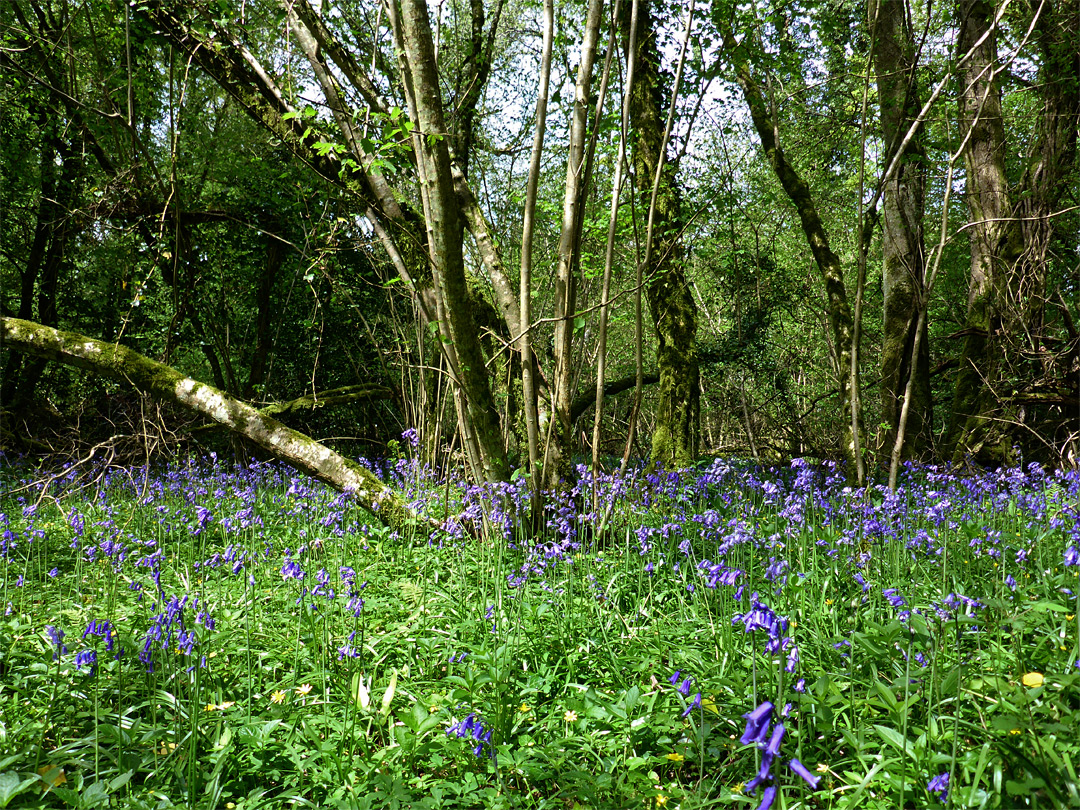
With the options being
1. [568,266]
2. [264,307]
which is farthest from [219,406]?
[264,307]

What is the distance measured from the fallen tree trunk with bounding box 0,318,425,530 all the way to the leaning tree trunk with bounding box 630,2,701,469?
9.60 ft

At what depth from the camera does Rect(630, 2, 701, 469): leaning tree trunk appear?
20.6ft

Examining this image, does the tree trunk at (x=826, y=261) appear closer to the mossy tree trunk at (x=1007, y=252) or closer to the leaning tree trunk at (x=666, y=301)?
the leaning tree trunk at (x=666, y=301)

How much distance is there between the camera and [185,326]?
374 inches

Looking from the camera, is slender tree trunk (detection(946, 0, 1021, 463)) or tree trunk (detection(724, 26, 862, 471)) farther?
slender tree trunk (detection(946, 0, 1021, 463))

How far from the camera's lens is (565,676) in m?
2.57

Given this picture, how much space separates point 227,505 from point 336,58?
384 centimetres

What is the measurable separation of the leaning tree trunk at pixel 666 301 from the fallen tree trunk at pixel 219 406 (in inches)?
115

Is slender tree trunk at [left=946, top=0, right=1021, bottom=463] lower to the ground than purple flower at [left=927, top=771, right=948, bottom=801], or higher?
higher

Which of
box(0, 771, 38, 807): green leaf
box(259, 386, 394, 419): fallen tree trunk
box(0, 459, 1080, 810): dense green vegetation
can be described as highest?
box(259, 386, 394, 419): fallen tree trunk

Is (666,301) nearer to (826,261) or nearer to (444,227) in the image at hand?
(826,261)

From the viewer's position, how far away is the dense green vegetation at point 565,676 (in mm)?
1731

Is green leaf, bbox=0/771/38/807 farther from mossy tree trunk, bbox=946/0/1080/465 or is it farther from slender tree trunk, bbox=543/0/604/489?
mossy tree trunk, bbox=946/0/1080/465

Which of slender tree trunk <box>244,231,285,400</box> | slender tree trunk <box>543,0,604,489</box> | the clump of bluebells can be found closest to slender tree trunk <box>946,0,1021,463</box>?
slender tree trunk <box>543,0,604,489</box>
